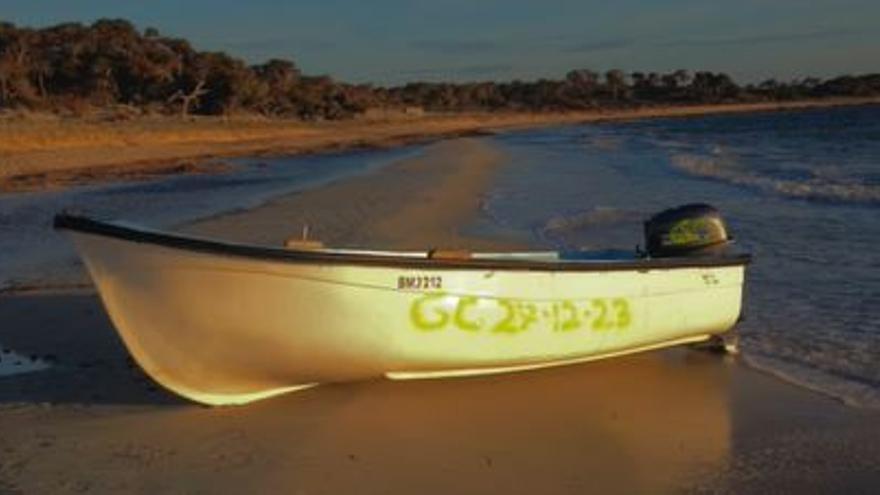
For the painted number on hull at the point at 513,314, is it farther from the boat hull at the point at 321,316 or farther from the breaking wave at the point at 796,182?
the breaking wave at the point at 796,182

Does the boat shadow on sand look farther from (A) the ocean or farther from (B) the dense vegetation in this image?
(B) the dense vegetation

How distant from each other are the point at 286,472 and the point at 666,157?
3009 cm

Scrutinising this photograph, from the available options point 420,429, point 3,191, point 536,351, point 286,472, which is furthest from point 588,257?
point 3,191

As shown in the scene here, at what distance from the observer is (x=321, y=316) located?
6066 mm

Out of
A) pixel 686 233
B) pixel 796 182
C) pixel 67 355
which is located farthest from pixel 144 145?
pixel 686 233

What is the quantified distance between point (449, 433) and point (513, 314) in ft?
3.56

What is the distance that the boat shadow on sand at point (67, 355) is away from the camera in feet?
21.2

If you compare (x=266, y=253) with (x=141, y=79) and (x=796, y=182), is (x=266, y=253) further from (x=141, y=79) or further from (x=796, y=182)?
A: (x=141, y=79)

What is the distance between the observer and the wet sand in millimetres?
5016

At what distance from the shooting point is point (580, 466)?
520cm

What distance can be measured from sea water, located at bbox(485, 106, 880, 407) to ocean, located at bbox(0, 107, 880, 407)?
2 cm

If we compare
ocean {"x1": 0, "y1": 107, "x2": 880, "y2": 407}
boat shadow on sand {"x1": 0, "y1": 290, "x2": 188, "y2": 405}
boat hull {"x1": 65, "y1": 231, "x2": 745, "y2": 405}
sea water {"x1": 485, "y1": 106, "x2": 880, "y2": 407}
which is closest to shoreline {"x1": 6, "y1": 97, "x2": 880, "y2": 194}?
ocean {"x1": 0, "y1": 107, "x2": 880, "y2": 407}

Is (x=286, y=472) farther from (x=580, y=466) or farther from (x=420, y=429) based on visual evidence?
(x=580, y=466)

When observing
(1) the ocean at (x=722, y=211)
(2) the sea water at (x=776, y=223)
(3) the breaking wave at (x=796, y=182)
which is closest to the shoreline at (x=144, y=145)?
(1) the ocean at (x=722, y=211)
